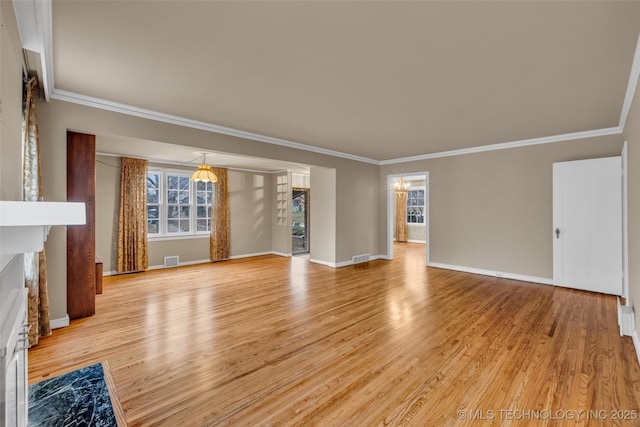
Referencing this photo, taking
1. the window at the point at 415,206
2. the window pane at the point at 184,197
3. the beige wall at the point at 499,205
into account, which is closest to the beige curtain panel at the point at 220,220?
the window pane at the point at 184,197

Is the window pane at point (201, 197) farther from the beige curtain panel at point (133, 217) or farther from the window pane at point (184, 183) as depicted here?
the beige curtain panel at point (133, 217)

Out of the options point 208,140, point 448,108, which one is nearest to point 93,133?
point 208,140

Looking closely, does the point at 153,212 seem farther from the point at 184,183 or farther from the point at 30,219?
the point at 30,219

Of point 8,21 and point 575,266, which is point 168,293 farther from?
point 575,266

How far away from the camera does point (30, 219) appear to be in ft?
1.96

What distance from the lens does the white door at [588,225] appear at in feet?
13.4

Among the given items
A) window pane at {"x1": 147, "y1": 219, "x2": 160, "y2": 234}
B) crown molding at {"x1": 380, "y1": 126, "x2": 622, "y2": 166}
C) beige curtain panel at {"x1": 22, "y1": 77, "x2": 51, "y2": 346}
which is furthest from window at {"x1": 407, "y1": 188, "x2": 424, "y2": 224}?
beige curtain panel at {"x1": 22, "y1": 77, "x2": 51, "y2": 346}

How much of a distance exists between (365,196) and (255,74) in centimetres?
463

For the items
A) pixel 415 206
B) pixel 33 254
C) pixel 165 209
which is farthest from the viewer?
pixel 415 206

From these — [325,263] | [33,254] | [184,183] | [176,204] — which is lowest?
[325,263]

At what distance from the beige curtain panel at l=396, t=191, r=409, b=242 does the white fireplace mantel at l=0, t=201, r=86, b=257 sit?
11.3 meters

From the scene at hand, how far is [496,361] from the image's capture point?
2.38m

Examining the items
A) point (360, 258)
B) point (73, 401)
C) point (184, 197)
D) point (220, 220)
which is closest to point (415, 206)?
point (360, 258)

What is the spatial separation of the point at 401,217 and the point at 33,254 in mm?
10570
